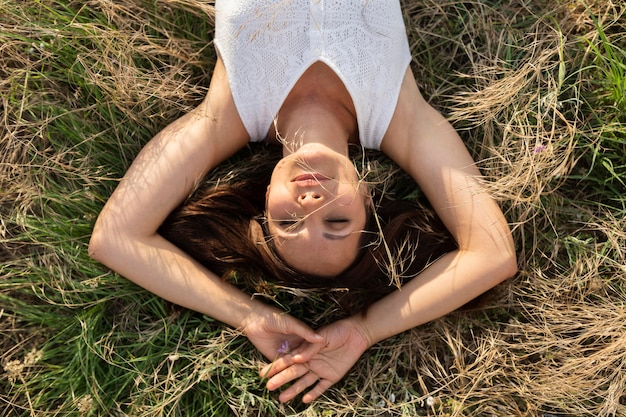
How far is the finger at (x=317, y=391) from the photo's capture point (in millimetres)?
3232

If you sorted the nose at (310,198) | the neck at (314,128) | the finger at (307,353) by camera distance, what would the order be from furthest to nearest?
the finger at (307,353)
the neck at (314,128)
the nose at (310,198)

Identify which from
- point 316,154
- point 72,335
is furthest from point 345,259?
point 72,335

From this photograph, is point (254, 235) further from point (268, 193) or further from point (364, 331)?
point (364, 331)

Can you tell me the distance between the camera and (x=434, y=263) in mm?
3176

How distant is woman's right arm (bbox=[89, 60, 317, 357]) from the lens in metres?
3.08

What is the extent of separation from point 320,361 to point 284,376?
0.21 m

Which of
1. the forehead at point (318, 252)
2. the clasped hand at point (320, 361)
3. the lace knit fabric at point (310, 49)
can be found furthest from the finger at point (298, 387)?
the lace knit fabric at point (310, 49)

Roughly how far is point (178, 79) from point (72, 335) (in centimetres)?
163

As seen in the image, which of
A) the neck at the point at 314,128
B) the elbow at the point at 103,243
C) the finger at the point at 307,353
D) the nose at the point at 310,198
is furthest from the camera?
the finger at the point at 307,353

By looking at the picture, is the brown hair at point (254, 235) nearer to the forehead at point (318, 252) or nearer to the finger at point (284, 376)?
the forehead at point (318, 252)

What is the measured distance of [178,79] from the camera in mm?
3514

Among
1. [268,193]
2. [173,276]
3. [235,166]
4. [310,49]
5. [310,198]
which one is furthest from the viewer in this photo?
[235,166]

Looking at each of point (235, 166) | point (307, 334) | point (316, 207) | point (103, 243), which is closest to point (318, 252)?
point (316, 207)

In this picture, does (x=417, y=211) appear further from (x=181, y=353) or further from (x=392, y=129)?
(x=181, y=353)
